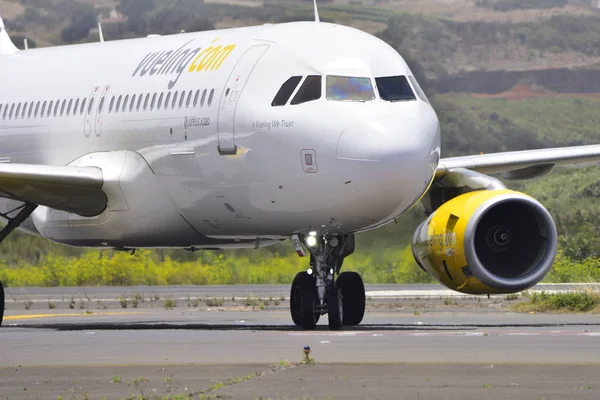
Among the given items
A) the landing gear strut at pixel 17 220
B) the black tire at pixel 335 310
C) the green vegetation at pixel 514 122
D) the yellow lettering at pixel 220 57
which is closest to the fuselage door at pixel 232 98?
the yellow lettering at pixel 220 57

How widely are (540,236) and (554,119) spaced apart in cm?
5582

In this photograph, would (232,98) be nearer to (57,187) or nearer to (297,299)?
(297,299)

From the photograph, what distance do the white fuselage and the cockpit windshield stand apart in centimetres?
10

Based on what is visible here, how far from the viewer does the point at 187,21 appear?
212 ft

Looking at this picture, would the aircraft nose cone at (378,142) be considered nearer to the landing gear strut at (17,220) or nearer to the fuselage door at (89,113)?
the fuselage door at (89,113)

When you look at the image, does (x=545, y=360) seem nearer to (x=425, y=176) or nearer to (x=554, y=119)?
(x=425, y=176)

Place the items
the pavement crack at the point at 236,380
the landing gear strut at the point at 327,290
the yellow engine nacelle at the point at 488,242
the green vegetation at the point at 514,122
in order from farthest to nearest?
the green vegetation at the point at 514,122
the yellow engine nacelle at the point at 488,242
the landing gear strut at the point at 327,290
the pavement crack at the point at 236,380

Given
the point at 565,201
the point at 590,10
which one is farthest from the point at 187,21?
the point at 590,10

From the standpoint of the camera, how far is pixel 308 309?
21.7 metres

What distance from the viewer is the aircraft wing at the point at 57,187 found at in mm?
22938

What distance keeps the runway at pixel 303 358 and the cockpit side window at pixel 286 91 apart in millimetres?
3164

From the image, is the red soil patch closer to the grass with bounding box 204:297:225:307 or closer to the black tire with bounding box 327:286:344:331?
the grass with bounding box 204:297:225:307

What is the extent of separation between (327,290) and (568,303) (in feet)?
21.9

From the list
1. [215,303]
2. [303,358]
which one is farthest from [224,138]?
[215,303]
